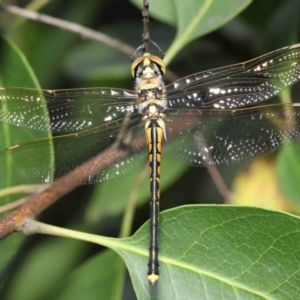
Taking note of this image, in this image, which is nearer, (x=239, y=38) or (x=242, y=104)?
(x=242, y=104)

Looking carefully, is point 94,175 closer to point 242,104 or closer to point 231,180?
point 242,104

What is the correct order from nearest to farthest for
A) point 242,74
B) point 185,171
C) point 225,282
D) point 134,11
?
1. point 225,282
2. point 242,74
3. point 185,171
4. point 134,11

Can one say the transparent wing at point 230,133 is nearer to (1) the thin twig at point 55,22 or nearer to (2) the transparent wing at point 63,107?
(2) the transparent wing at point 63,107

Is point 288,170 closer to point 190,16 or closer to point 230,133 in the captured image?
point 230,133

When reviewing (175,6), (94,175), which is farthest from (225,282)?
(175,6)

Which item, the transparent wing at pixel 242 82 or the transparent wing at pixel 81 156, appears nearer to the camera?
the transparent wing at pixel 81 156

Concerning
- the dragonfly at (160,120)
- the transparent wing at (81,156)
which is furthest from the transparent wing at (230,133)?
the transparent wing at (81,156)

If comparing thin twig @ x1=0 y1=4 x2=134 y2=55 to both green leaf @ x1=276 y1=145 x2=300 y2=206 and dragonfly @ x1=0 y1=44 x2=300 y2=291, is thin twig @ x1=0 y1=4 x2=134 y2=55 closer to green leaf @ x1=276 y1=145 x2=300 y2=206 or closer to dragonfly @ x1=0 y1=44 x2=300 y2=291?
dragonfly @ x1=0 y1=44 x2=300 y2=291

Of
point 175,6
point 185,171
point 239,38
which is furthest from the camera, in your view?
point 239,38
